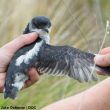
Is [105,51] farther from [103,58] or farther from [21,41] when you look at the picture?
[21,41]

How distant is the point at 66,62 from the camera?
104cm

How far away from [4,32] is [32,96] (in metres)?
0.12

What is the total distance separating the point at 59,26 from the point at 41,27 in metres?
0.11

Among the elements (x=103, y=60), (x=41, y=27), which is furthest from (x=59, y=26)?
(x=103, y=60)

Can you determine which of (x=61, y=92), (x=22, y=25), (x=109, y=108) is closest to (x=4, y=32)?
(x=22, y=25)

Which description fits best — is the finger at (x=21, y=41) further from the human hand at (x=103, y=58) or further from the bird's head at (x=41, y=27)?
the human hand at (x=103, y=58)

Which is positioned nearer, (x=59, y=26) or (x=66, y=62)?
(x=66, y=62)

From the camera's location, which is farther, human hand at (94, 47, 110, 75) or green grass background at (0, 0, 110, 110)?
green grass background at (0, 0, 110, 110)

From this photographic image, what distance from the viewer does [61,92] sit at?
1149 millimetres

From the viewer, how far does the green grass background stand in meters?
1.13

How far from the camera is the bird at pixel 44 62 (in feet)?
3.36

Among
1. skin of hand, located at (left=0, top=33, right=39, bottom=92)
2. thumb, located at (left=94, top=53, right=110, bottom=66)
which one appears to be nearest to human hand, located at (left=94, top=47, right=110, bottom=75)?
thumb, located at (left=94, top=53, right=110, bottom=66)

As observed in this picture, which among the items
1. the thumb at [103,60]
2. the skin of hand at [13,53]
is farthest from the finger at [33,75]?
the thumb at [103,60]

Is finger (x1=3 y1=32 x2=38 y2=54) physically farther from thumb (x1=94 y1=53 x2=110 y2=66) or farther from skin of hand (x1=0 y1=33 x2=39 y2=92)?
thumb (x1=94 y1=53 x2=110 y2=66)
